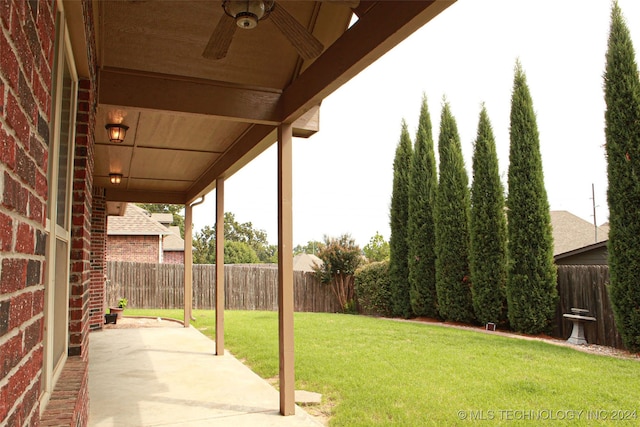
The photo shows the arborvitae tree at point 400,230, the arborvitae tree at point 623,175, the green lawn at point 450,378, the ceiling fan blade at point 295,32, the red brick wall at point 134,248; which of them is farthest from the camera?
the red brick wall at point 134,248

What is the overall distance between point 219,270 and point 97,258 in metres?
3.53

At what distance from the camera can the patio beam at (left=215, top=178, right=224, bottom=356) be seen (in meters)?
6.61

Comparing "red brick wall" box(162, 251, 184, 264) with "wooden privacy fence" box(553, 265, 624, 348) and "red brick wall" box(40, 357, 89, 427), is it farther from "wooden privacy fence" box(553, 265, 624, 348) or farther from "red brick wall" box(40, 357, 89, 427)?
"red brick wall" box(40, 357, 89, 427)

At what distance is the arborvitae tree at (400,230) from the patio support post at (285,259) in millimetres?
9787

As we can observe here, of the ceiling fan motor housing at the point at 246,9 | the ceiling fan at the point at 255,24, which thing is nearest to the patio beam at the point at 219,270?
the ceiling fan at the point at 255,24

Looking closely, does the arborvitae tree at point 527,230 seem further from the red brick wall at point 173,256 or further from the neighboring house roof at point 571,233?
the red brick wall at point 173,256

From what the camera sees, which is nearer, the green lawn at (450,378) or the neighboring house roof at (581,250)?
the green lawn at (450,378)

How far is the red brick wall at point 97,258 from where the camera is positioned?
8734 mm

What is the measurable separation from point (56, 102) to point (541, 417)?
4.32m

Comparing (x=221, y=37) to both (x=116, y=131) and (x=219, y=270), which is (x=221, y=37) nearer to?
(x=116, y=131)

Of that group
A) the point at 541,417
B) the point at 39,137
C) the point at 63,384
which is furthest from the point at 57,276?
the point at 541,417

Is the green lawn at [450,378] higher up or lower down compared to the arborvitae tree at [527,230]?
lower down

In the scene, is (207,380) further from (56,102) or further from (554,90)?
(554,90)

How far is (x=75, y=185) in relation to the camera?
2.87 meters
